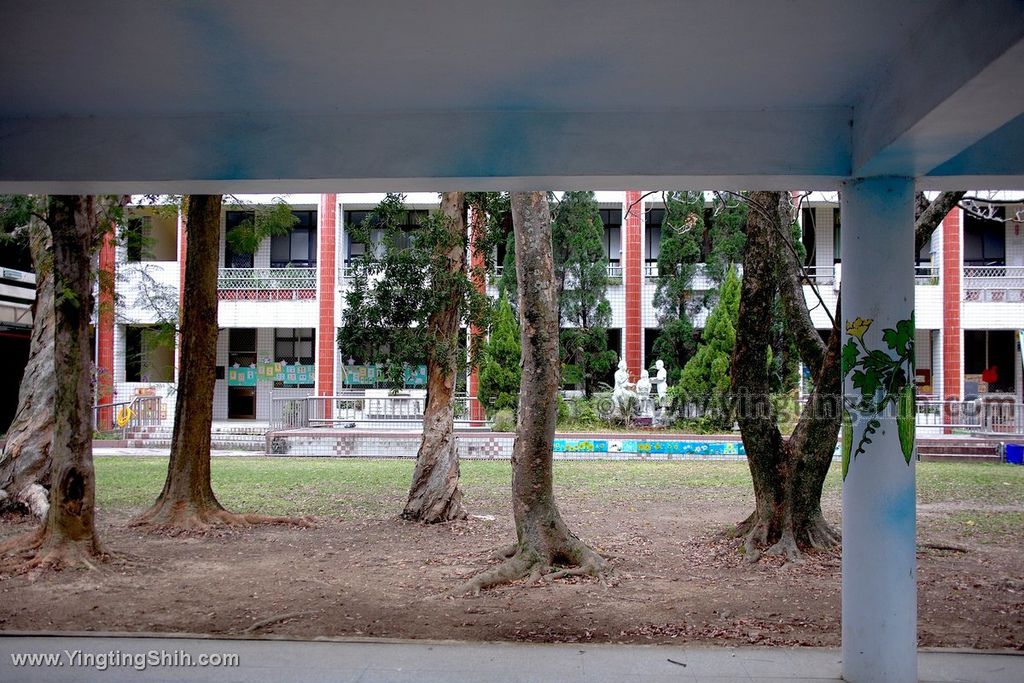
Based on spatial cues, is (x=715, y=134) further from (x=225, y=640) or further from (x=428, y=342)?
(x=428, y=342)

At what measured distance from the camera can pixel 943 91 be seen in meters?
3.83

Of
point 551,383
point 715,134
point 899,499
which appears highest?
point 715,134

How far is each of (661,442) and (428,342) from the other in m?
9.58

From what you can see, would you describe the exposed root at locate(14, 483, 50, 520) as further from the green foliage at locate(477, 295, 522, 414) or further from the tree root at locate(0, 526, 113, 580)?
the green foliage at locate(477, 295, 522, 414)

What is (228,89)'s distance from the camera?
5168 mm

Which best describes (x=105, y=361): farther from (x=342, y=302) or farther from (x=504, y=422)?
(x=504, y=422)

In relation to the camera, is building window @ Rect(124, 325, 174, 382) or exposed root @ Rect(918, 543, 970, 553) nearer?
exposed root @ Rect(918, 543, 970, 553)

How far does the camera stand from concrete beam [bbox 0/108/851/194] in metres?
5.34

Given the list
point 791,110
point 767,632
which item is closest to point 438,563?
point 767,632

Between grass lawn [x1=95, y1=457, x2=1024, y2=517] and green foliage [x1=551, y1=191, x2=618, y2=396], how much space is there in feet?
23.5

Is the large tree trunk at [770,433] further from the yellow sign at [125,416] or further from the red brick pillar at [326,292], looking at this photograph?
the yellow sign at [125,416]

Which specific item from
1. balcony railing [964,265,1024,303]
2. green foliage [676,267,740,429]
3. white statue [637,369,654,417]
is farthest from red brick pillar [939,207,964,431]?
white statue [637,369,654,417]

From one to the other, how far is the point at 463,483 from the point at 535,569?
6954 mm

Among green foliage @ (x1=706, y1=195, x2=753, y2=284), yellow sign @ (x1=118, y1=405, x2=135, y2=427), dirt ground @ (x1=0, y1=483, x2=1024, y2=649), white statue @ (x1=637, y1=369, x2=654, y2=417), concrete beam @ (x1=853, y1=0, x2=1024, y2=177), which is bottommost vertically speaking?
dirt ground @ (x1=0, y1=483, x2=1024, y2=649)
